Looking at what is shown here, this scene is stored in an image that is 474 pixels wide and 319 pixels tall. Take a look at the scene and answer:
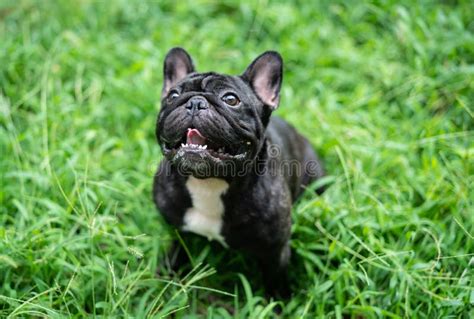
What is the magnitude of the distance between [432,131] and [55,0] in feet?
13.4

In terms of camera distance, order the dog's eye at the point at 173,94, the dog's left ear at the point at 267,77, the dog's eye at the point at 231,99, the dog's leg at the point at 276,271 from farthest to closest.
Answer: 1. the dog's leg at the point at 276,271
2. the dog's left ear at the point at 267,77
3. the dog's eye at the point at 173,94
4. the dog's eye at the point at 231,99

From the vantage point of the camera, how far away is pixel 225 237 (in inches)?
133

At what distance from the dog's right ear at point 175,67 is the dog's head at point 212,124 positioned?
0.33 meters

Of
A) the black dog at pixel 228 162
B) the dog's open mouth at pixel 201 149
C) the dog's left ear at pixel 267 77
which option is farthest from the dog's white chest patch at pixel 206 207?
the dog's left ear at pixel 267 77

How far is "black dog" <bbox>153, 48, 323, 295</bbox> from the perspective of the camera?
290cm

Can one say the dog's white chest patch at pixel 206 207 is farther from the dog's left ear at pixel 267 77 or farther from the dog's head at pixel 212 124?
the dog's left ear at pixel 267 77

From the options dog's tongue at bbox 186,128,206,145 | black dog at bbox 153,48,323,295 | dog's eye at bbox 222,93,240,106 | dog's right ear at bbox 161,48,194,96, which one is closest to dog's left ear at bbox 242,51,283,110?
black dog at bbox 153,48,323,295

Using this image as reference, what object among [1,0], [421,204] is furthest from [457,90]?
[1,0]

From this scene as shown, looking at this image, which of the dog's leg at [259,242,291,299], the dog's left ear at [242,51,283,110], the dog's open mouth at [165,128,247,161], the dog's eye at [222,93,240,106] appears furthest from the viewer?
the dog's leg at [259,242,291,299]

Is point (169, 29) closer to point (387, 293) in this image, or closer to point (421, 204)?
point (421, 204)

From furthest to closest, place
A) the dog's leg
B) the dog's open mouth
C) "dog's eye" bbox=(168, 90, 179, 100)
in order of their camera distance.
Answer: the dog's leg < "dog's eye" bbox=(168, 90, 179, 100) < the dog's open mouth

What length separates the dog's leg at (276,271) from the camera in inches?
138

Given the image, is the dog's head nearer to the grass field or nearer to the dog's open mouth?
the dog's open mouth

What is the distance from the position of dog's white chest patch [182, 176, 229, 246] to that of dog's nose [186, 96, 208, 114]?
50cm
